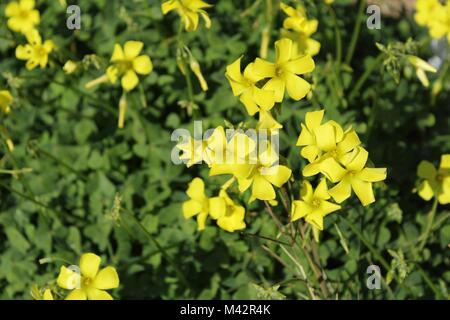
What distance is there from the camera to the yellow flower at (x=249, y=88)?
5.35 feet

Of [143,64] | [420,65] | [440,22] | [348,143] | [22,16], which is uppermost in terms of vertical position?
[22,16]

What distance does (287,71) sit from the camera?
1742mm

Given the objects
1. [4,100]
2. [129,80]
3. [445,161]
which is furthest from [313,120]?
[4,100]

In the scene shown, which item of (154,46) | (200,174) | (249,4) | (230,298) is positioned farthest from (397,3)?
(230,298)

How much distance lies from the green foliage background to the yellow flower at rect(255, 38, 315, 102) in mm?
500

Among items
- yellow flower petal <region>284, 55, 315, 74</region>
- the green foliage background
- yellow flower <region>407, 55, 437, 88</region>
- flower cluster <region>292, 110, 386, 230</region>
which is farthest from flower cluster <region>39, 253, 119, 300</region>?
yellow flower <region>407, 55, 437, 88</region>

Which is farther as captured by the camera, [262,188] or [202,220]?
[202,220]

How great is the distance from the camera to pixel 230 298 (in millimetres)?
2305

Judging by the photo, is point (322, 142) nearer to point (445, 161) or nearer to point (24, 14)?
point (445, 161)

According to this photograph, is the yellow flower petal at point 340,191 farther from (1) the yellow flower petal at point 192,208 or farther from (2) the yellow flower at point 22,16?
(2) the yellow flower at point 22,16

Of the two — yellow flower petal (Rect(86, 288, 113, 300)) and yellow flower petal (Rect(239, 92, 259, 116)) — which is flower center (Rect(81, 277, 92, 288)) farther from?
yellow flower petal (Rect(239, 92, 259, 116))

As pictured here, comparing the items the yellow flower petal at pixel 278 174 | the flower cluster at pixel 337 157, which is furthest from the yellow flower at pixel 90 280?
the flower cluster at pixel 337 157

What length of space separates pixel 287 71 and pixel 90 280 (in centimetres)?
79

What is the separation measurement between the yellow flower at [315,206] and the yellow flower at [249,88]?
10.7 inches
